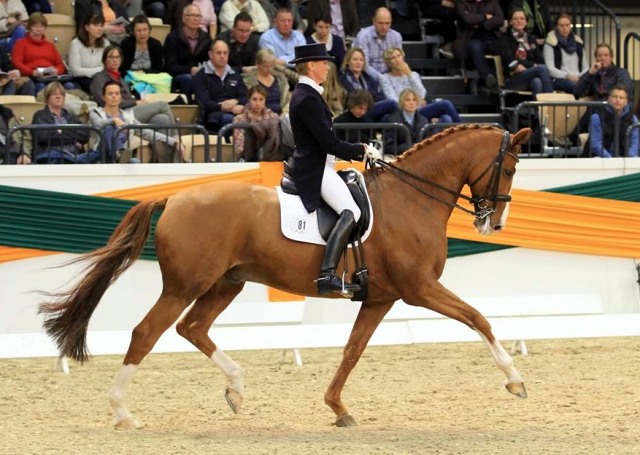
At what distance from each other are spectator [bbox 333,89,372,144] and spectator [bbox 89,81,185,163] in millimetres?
1737

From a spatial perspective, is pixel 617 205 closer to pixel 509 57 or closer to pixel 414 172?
pixel 509 57

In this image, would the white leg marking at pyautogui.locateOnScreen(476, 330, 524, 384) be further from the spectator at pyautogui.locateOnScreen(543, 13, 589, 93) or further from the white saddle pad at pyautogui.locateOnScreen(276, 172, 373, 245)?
the spectator at pyautogui.locateOnScreen(543, 13, 589, 93)

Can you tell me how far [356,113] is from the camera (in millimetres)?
13062

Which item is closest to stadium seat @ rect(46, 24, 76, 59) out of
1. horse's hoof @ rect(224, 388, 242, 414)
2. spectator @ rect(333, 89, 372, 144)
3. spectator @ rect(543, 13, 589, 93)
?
spectator @ rect(333, 89, 372, 144)

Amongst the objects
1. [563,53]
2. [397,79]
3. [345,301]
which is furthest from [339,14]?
[345,301]

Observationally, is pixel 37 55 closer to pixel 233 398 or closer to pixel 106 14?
pixel 106 14

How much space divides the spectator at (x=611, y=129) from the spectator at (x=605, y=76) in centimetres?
115

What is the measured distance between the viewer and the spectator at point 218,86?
541 inches

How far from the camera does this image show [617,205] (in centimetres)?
1312

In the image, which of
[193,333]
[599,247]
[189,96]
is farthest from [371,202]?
[189,96]

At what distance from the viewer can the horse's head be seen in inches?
329

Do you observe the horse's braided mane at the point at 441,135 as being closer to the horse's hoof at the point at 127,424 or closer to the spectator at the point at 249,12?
the horse's hoof at the point at 127,424

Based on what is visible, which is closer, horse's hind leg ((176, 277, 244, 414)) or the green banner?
horse's hind leg ((176, 277, 244, 414))

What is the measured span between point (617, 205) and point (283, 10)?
461 cm
